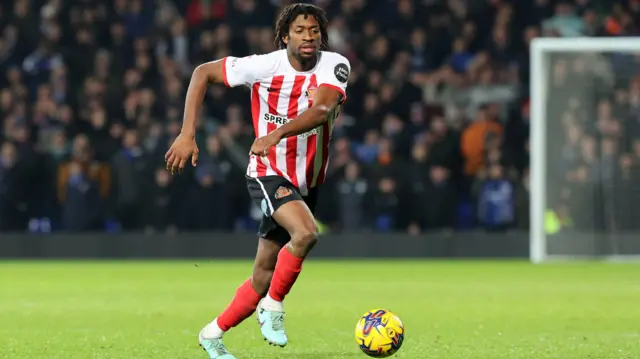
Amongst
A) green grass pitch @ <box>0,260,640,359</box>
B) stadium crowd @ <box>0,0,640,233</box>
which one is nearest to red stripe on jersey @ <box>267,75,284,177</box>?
green grass pitch @ <box>0,260,640,359</box>

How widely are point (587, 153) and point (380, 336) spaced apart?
1103cm

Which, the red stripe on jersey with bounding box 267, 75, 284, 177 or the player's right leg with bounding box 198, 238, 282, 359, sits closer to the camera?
the player's right leg with bounding box 198, 238, 282, 359

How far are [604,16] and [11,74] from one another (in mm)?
8661

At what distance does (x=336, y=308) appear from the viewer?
10.5 m

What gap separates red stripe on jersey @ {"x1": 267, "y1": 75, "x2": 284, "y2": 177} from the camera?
677 cm

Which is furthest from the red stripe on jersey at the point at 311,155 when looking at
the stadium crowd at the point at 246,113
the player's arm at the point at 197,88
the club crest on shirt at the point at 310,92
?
the stadium crowd at the point at 246,113

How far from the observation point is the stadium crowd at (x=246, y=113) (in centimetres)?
1678

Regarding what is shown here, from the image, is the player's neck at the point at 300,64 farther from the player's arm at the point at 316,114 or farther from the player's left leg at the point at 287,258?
the player's left leg at the point at 287,258

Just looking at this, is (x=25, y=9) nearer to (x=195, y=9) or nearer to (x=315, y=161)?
(x=195, y=9)

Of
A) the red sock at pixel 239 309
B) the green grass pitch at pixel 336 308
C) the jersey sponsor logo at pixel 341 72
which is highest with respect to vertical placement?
the jersey sponsor logo at pixel 341 72

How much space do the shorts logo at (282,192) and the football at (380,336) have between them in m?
0.77

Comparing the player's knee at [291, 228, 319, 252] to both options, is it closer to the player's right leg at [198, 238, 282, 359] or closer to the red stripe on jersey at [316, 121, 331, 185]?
the player's right leg at [198, 238, 282, 359]

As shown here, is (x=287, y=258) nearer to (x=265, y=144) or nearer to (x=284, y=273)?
(x=284, y=273)

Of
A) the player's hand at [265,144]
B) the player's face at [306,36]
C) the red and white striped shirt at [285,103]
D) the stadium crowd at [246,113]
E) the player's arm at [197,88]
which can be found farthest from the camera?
the stadium crowd at [246,113]
